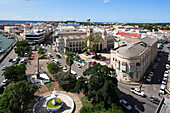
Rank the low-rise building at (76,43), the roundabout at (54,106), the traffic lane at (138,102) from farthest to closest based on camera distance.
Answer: the low-rise building at (76,43), the traffic lane at (138,102), the roundabout at (54,106)

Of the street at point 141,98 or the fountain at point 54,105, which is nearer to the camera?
the fountain at point 54,105

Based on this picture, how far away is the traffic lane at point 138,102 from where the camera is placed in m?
29.3

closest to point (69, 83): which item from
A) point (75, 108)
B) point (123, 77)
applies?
point (75, 108)

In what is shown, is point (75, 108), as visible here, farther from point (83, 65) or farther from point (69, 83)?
point (83, 65)

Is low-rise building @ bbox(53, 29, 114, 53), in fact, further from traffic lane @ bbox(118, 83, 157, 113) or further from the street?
traffic lane @ bbox(118, 83, 157, 113)

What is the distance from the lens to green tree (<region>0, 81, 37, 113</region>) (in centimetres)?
2274

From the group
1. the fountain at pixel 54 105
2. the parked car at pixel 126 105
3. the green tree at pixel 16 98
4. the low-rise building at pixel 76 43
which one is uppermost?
the low-rise building at pixel 76 43

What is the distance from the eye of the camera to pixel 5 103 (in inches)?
902

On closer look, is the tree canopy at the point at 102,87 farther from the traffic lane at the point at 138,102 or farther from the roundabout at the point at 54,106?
the traffic lane at the point at 138,102

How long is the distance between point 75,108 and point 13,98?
43.3ft

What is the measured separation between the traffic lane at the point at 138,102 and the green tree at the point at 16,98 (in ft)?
78.0

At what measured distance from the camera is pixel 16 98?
24188mm

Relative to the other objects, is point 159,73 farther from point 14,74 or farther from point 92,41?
point 14,74

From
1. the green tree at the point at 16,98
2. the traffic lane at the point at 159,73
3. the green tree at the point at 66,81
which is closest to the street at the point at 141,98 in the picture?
the traffic lane at the point at 159,73
